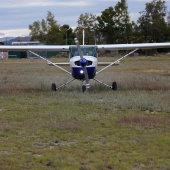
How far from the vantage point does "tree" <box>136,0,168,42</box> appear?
78938 mm

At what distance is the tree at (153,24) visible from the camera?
78.9 meters

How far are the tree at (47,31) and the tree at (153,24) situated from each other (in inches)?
795

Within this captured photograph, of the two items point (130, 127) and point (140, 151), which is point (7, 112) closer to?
point (130, 127)

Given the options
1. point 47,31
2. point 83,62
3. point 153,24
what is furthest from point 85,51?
point 47,31

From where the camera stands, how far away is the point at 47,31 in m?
102

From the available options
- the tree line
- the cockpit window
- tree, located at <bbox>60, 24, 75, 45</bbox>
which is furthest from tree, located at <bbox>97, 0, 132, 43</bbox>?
the cockpit window

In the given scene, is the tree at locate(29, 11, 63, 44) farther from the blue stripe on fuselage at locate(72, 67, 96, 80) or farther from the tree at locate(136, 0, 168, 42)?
the blue stripe on fuselage at locate(72, 67, 96, 80)

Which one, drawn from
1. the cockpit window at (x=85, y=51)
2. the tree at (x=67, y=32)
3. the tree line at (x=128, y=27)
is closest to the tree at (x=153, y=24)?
the tree line at (x=128, y=27)

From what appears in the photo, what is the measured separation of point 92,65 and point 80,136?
8.71m

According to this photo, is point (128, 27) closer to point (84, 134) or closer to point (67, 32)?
point (67, 32)

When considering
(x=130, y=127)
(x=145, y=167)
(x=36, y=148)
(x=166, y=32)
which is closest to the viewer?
(x=145, y=167)

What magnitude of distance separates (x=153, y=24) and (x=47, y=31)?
2977 cm

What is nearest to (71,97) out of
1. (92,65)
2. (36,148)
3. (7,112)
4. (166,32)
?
(92,65)

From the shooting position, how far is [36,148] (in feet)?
25.2
